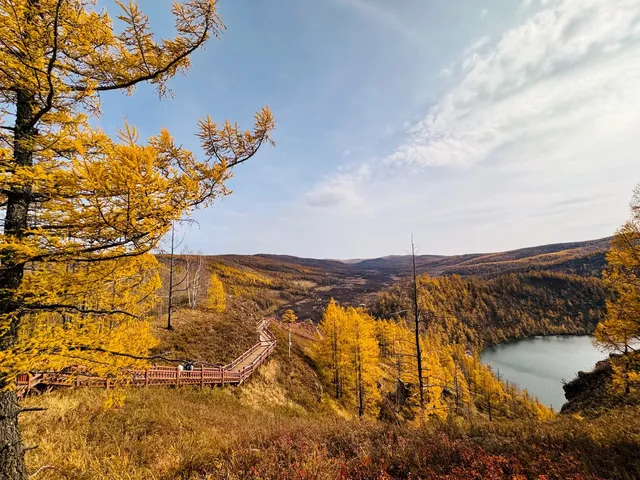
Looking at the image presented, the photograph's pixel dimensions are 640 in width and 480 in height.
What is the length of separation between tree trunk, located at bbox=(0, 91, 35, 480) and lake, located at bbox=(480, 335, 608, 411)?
7350 cm

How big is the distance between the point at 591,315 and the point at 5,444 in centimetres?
18894

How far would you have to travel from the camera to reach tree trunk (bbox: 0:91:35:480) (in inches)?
146

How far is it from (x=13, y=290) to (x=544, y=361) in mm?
114822

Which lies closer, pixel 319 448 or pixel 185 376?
pixel 319 448

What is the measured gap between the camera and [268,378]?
2350 cm

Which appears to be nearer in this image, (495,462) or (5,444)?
(5,444)

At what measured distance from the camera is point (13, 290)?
3.55 metres

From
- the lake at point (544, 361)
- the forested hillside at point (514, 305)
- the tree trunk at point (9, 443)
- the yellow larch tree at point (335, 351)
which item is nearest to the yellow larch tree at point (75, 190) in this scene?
the tree trunk at point (9, 443)

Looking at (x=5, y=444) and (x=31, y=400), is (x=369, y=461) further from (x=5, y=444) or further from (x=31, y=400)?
(x=31, y=400)

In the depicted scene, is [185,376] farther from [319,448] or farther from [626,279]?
[626,279]

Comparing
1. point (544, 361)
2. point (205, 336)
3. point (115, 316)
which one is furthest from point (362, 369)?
point (544, 361)

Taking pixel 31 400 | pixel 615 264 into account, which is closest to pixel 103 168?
pixel 31 400

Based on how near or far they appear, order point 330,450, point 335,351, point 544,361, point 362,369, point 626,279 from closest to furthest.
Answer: point 330,450
point 626,279
point 362,369
point 335,351
point 544,361

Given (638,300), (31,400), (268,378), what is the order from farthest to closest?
(268,378)
(638,300)
(31,400)
